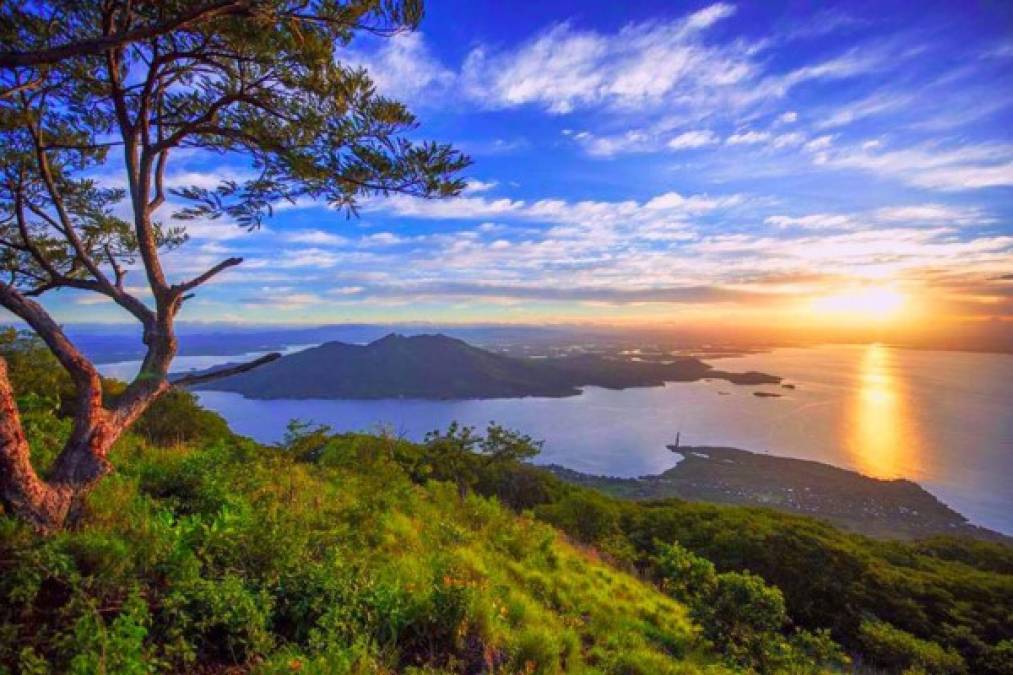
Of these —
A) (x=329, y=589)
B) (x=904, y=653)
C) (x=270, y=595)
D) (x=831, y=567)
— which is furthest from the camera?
(x=831, y=567)

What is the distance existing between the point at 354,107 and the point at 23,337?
17.8 metres

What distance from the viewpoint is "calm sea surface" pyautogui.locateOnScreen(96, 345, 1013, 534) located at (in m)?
73.4

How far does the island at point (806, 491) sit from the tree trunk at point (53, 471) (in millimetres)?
59412

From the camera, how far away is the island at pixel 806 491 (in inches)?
2079

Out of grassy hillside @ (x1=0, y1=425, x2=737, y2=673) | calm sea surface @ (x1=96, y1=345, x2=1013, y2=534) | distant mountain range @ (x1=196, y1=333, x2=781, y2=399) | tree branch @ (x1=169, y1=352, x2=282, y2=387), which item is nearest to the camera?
grassy hillside @ (x1=0, y1=425, x2=737, y2=673)

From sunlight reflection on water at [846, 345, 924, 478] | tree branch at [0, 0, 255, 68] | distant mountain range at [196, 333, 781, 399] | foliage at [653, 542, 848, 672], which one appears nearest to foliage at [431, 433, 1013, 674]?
foliage at [653, 542, 848, 672]

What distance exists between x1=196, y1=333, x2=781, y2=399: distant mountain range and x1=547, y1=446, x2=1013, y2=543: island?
7816 centimetres

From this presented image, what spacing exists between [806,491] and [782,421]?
50376 millimetres

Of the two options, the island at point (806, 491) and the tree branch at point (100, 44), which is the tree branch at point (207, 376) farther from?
the island at point (806, 491)

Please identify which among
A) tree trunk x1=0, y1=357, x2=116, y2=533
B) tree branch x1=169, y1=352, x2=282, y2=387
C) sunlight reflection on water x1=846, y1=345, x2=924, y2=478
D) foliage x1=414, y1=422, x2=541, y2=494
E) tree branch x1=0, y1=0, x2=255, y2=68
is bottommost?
sunlight reflection on water x1=846, y1=345, x2=924, y2=478

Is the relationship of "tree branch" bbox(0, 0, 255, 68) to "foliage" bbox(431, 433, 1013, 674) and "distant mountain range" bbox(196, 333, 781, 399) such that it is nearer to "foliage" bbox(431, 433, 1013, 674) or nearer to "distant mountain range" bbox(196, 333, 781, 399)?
"foliage" bbox(431, 433, 1013, 674)

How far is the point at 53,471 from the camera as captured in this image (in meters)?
3.76

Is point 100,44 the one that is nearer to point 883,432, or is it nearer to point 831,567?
point 831,567

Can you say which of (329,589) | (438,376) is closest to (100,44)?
(329,589)
